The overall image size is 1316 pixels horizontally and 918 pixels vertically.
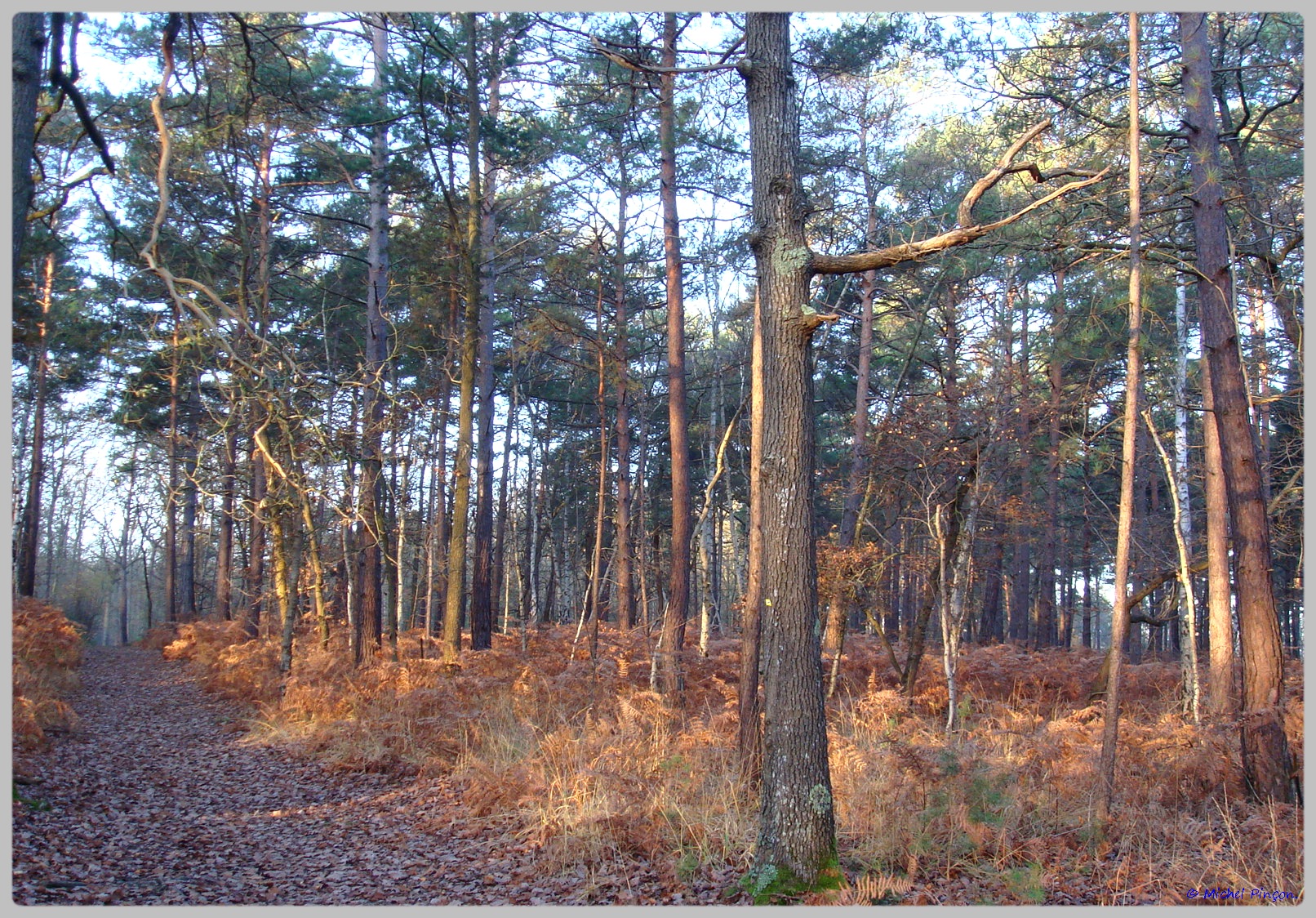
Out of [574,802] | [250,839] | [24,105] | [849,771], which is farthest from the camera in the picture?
[849,771]

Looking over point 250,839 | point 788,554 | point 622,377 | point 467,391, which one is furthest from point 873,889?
point 622,377

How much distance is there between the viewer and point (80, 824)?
6.45m

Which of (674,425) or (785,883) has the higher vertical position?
(674,425)

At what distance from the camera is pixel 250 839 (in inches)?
260

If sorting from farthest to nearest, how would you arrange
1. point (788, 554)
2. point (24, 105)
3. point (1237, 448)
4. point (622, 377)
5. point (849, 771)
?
1. point (622, 377)
2. point (1237, 448)
3. point (849, 771)
4. point (788, 554)
5. point (24, 105)

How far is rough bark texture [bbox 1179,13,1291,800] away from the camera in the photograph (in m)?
7.66

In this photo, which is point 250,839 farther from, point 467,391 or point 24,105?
point 467,391

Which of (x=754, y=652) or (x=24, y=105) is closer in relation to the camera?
(x=24, y=105)

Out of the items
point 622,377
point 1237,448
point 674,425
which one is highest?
point 622,377

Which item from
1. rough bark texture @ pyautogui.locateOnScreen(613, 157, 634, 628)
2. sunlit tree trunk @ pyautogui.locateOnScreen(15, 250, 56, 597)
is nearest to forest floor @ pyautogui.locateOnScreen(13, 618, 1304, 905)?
rough bark texture @ pyautogui.locateOnScreen(613, 157, 634, 628)

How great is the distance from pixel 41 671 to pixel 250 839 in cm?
831

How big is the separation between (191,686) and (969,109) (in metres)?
15.4

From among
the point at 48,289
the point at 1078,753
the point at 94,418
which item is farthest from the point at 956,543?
the point at 94,418

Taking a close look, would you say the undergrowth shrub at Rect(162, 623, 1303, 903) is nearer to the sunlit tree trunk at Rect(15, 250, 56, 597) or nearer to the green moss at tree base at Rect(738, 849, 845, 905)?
the green moss at tree base at Rect(738, 849, 845, 905)
